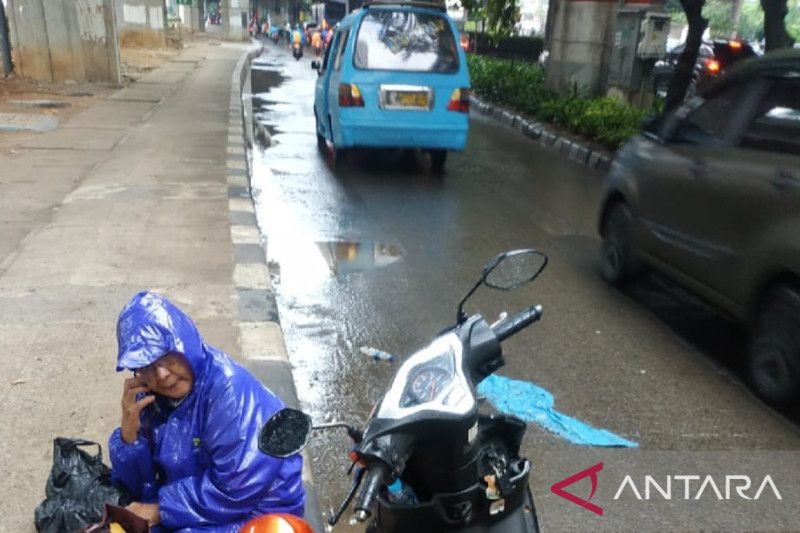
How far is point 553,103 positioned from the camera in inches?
520

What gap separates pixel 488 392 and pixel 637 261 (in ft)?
6.82

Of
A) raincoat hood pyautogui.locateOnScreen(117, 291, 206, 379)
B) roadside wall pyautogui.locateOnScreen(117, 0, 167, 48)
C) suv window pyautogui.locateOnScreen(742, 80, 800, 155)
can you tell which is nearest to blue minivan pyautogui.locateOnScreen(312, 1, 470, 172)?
suv window pyautogui.locateOnScreen(742, 80, 800, 155)

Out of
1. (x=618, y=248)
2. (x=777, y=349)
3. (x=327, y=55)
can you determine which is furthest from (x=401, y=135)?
(x=777, y=349)

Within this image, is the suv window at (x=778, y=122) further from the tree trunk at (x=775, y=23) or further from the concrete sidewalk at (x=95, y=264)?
the tree trunk at (x=775, y=23)

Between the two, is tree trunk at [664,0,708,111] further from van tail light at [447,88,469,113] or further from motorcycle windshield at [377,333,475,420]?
motorcycle windshield at [377,333,475,420]

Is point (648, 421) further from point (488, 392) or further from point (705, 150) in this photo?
point (705, 150)

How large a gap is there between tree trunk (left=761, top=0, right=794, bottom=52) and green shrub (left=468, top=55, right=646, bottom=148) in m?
2.00

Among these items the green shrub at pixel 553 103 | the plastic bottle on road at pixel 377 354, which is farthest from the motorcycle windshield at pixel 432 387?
the green shrub at pixel 553 103

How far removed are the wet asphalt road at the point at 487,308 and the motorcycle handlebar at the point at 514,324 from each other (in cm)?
144

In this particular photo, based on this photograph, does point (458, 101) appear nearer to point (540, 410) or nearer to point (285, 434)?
point (540, 410)

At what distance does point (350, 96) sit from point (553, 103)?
5.70 m

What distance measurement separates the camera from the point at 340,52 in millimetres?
9328

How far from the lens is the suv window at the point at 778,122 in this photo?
4.02 m

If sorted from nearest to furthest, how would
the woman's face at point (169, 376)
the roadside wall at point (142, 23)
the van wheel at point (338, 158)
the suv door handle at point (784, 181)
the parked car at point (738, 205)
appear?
the woman's face at point (169, 376)
the suv door handle at point (784, 181)
the parked car at point (738, 205)
the van wheel at point (338, 158)
the roadside wall at point (142, 23)
